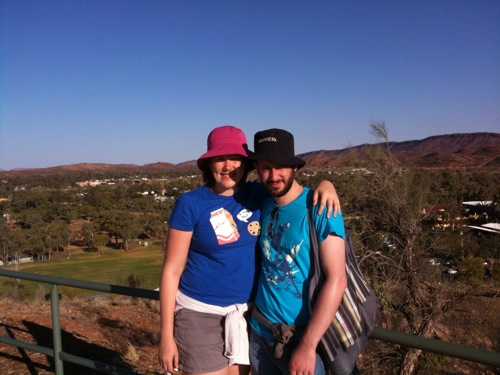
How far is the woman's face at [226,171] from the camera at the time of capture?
78.4 inches

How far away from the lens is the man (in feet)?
5.05

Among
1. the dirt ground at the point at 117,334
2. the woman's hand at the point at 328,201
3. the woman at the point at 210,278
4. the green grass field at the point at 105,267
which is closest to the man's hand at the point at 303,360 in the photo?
the woman at the point at 210,278

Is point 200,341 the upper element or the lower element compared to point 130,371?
upper

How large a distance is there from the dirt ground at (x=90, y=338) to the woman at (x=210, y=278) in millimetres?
3240

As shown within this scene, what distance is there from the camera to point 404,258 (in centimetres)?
989

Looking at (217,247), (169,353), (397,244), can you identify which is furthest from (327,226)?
(397,244)

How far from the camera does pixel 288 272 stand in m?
1.69

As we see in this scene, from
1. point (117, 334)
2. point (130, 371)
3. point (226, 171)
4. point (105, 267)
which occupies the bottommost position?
point (105, 267)

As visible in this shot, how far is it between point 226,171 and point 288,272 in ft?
1.88

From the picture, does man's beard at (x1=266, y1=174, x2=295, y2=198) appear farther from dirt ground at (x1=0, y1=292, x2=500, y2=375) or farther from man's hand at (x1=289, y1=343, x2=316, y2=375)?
dirt ground at (x1=0, y1=292, x2=500, y2=375)

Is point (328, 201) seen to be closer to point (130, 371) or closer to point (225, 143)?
point (225, 143)

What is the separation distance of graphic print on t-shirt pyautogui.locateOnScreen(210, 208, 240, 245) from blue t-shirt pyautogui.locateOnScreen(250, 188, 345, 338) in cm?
17

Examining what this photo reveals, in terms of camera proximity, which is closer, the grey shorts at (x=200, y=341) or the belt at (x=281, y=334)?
the belt at (x=281, y=334)

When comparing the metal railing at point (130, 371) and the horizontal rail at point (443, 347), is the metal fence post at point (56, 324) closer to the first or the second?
the metal railing at point (130, 371)
